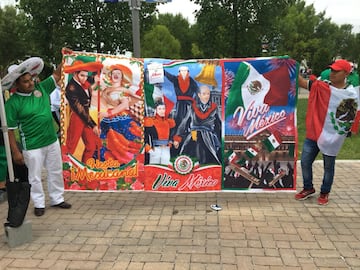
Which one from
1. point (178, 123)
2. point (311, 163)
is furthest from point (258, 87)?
point (311, 163)

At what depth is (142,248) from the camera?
3.55 metres

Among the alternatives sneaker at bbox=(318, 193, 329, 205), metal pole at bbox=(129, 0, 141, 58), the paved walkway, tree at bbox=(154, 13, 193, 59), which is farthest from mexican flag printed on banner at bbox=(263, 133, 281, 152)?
tree at bbox=(154, 13, 193, 59)

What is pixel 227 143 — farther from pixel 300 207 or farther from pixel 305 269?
pixel 305 269

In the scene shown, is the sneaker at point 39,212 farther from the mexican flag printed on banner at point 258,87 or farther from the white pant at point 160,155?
the mexican flag printed on banner at point 258,87

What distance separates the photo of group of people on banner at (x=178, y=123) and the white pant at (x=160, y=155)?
0.04 ft

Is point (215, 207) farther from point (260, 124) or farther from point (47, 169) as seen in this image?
point (47, 169)

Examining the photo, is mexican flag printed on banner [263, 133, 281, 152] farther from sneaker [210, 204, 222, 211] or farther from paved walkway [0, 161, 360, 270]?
sneaker [210, 204, 222, 211]

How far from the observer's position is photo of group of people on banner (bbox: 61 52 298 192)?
455 cm

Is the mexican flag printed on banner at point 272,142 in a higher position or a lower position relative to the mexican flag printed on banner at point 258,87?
lower

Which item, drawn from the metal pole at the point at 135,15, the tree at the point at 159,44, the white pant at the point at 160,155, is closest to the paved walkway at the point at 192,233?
the white pant at the point at 160,155

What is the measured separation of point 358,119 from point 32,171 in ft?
12.0

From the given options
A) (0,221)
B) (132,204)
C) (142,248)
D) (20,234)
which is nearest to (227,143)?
(132,204)

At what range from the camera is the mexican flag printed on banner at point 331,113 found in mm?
4355

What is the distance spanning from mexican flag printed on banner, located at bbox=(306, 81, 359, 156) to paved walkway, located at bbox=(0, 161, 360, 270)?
0.79 metres
